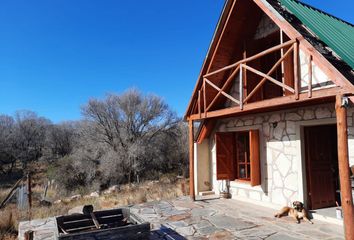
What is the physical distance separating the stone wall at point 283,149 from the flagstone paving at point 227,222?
20.4 inches

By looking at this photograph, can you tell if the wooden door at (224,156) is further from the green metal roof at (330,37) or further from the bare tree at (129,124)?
the bare tree at (129,124)

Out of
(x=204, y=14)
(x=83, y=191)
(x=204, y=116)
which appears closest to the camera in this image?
(x=204, y=116)

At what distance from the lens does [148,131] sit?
67.5ft

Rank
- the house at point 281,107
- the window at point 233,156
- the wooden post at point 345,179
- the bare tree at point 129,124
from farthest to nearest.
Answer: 1. the bare tree at point 129,124
2. the window at point 233,156
3. the house at point 281,107
4. the wooden post at point 345,179

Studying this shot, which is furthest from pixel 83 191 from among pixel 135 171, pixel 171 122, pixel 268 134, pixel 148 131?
pixel 268 134

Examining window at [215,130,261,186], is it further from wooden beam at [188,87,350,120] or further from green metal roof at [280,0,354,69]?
green metal roof at [280,0,354,69]

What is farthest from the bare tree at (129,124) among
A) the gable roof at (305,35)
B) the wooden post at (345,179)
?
the wooden post at (345,179)

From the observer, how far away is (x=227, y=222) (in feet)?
22.2

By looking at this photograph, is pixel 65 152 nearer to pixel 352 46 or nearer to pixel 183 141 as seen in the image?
pixel 183 141

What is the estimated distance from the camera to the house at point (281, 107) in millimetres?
5414

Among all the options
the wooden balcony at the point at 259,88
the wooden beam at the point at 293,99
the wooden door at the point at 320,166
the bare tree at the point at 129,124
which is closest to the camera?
the wooden beam at the point at 293,99

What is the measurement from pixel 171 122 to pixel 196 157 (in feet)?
36.8

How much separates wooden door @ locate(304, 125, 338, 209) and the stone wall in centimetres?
26

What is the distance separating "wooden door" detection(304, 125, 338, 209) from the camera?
7207 millimetres
